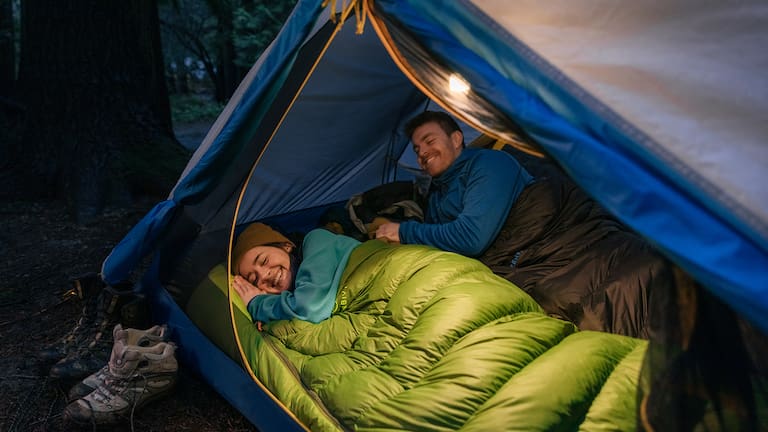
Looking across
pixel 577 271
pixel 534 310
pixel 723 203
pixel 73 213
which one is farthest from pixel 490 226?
pixel 73 213

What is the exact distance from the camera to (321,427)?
1710mm

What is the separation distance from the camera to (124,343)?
2258mm

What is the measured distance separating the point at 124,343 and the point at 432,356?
1.28 m

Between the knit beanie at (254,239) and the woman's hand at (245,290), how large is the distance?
0.15m

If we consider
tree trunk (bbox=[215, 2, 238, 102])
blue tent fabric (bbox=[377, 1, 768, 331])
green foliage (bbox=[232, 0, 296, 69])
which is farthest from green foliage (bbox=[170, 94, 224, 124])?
blue tent fabric (bbox=[377, 1, 768, 331])

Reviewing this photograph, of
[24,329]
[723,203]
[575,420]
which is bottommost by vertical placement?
[24,329]

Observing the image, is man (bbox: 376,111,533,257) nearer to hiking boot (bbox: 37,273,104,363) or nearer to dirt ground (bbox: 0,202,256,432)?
dirt ground (bbox: 0,202,256,432)

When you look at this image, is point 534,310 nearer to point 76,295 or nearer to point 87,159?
point 76,295

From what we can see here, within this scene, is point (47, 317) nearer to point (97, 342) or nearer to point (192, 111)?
point (97, 342)

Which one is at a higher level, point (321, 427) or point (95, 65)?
point (95, 65)

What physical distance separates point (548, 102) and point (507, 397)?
723mm

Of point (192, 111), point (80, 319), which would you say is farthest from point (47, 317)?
point (192, 111)

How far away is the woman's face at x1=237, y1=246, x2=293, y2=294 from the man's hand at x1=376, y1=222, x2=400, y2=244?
0.43 meters

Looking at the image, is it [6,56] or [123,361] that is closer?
[123,361]
